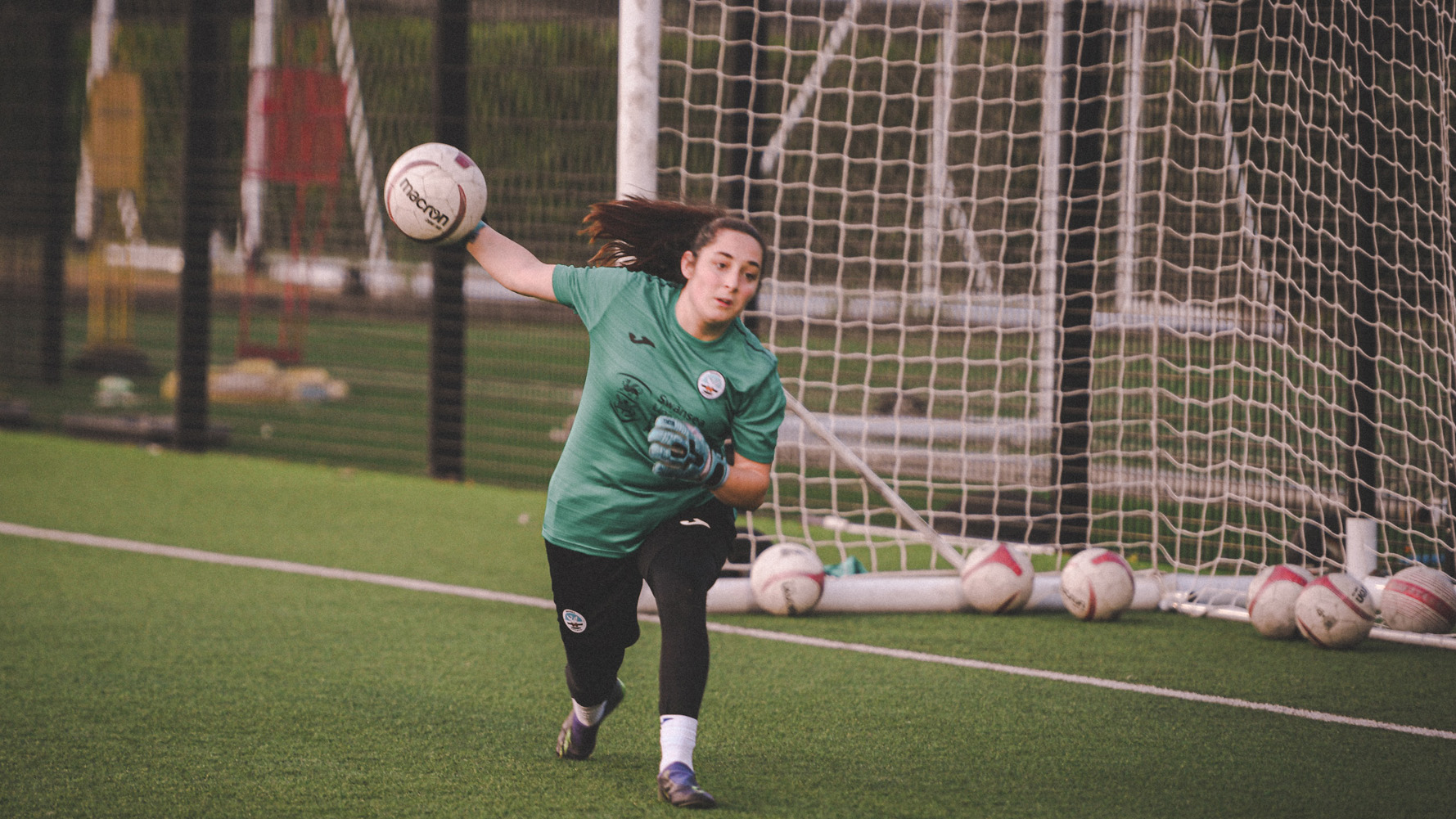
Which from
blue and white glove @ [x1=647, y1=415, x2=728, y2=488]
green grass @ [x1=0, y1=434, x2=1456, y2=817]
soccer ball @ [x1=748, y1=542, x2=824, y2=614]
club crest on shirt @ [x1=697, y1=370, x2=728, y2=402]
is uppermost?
club crest on shirt @ [x1=697, y1=370, x2=728, y2=402]

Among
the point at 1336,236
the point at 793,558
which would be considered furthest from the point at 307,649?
the point at 1336,236

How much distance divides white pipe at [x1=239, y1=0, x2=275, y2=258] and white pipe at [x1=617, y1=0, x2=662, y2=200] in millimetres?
5224

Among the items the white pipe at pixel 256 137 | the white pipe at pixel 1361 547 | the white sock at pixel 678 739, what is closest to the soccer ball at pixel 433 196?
the white sock at pixel 678 739

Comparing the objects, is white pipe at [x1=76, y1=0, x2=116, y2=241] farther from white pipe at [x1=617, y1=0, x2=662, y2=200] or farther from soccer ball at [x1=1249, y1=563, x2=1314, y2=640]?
soccer ball at [x1=1249, y1=563, x2=1314, y2=640]

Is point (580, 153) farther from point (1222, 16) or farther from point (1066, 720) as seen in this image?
point (1066, 720)

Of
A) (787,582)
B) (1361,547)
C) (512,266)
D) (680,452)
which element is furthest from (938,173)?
(680,452)

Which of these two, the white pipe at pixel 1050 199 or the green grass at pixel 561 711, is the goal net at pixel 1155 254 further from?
the green grass at pixel 561 711

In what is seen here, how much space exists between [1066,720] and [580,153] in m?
5.47

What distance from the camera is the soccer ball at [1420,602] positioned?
5.29 m

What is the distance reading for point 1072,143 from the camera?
21.7ft

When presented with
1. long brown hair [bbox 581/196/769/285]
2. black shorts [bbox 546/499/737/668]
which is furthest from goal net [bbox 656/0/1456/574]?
black shorts [bbox 546/499/737/668]

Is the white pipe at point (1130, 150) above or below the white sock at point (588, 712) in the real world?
above

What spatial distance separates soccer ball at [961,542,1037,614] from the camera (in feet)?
18.6

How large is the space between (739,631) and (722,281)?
241 cm
